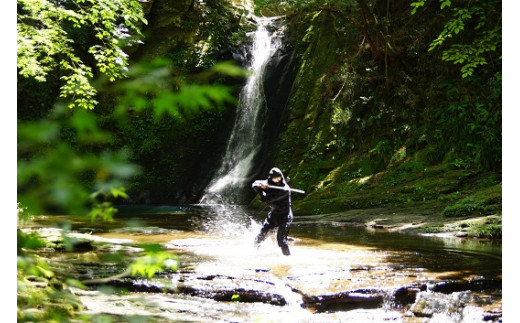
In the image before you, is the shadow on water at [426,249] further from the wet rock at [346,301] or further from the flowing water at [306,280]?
the wet rock at [346,301]

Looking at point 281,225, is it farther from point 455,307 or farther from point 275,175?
point 455,307

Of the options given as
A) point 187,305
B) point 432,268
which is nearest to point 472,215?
point 432,268

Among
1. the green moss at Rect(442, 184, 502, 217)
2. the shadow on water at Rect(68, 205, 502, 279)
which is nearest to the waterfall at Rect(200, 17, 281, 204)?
the shadow on water at Rect(68, 205, 502, 279)

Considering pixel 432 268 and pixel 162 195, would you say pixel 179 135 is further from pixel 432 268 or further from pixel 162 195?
pixel 432 268

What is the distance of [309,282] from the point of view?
5391mm

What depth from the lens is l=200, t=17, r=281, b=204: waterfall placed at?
21156mm

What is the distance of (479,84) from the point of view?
47.2 feet

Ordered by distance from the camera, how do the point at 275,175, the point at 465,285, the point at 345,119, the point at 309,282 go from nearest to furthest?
1. the point at 465,285
2. the point at 309,282
3. the point at 275,175
4. the point at 345,119

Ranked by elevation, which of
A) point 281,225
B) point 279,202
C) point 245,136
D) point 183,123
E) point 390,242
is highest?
point 183,123

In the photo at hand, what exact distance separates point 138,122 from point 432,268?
20.5 meters

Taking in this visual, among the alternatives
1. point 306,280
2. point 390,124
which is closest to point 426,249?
point 306,280

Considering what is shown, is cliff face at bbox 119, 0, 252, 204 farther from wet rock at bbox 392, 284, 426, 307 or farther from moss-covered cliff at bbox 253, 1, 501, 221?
wet rock at bbox 392, 284, 426, 307

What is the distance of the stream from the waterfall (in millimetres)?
12494

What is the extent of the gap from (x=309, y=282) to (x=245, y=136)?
17475mm
